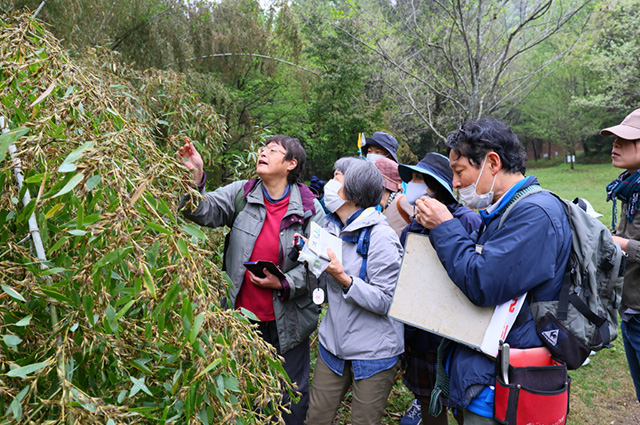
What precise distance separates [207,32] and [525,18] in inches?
174

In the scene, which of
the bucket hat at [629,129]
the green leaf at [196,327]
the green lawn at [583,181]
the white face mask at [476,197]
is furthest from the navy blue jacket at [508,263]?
the green lawn at [583,181]

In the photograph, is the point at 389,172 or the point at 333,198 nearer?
the point at 333,198

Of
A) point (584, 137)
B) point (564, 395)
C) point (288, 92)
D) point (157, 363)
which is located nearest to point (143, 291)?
point (157, 363)

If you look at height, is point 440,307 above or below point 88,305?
below

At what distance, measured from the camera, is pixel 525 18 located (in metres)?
5.80

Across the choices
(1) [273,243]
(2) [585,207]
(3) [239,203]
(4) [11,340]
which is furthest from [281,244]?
(2) [585,207]

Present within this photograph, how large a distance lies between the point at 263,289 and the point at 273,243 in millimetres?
301

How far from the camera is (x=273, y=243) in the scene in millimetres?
2975

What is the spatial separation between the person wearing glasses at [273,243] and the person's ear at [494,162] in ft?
4.29

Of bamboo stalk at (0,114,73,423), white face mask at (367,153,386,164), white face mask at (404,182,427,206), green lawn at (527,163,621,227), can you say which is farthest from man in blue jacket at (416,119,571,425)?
green lawn at (527,163,621,227)

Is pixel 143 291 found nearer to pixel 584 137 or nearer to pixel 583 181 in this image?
pixel 583 181

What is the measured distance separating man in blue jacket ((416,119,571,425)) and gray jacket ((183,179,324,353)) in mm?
1096

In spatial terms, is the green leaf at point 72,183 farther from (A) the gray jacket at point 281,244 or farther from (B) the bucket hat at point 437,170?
(B) the bucket hat at point 437,170

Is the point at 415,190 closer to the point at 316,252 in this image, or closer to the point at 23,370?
the point at 316,252
